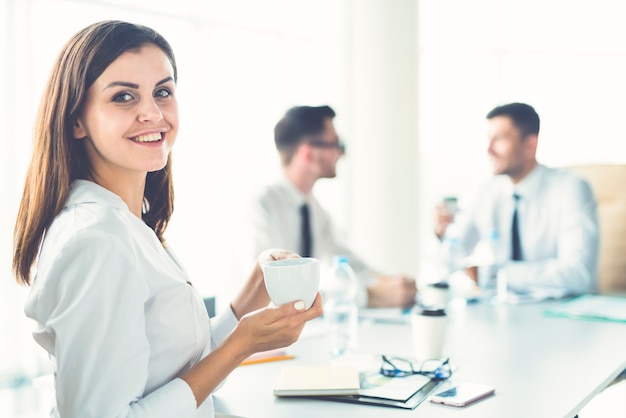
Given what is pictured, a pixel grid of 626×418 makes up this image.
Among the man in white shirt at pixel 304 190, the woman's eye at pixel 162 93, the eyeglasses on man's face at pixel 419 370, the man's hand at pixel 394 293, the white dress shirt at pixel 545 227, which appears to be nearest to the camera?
the woman's eye at pixel 162 93

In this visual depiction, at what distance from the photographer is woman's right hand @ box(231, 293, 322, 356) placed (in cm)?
128

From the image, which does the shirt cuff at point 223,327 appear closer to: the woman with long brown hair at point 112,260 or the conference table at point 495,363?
the conference table at point 495,363

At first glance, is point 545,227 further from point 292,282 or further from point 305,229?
point 292,282

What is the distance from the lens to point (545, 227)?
3.28 m

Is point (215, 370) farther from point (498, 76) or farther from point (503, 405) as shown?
point (498, 76)

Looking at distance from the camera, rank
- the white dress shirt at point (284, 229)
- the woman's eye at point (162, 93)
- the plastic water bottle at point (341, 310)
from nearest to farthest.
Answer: the woman's eye at point (162, 93)
the plastic water bottle at point (341, 310)
the white dress shirt at point (284, 229)

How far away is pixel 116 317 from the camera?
1.13 m

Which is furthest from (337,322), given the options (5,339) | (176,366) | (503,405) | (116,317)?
(5,339)

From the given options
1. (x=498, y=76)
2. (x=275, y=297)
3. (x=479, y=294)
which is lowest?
(x=479, y=294)

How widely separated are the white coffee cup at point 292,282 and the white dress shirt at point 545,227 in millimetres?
1844

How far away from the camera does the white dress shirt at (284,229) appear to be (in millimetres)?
3145

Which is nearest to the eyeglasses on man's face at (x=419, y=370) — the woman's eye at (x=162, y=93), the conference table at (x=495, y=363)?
the conference table at (x=495, y=363)

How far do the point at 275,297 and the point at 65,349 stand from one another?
0.39 metres

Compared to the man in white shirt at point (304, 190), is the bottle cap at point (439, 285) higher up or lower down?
lower down
